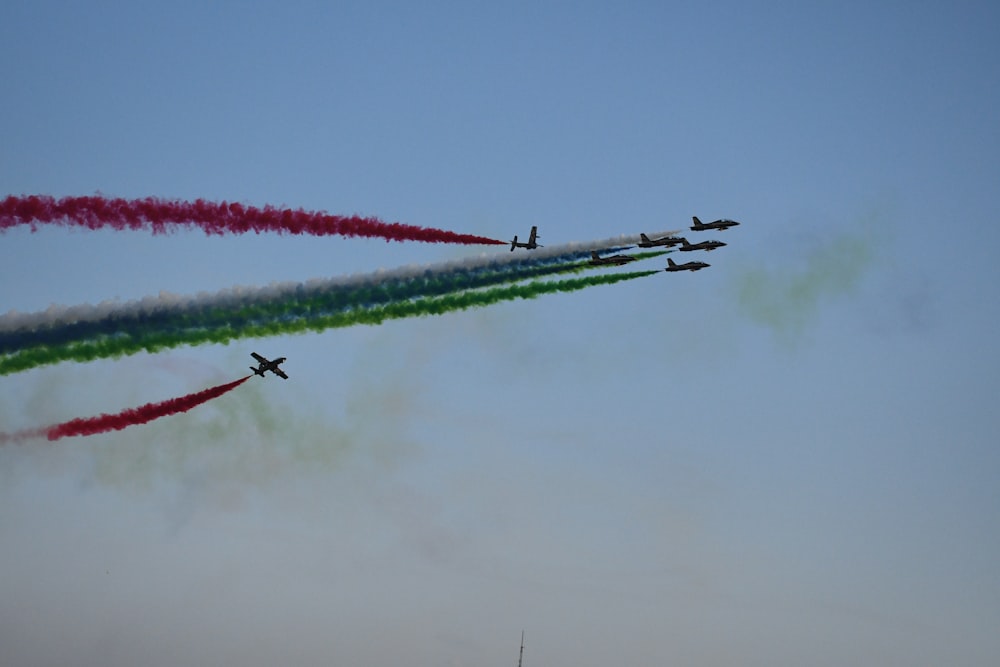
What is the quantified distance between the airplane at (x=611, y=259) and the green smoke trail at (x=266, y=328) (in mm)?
1014

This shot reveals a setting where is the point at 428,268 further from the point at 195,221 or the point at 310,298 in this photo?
the point at 195,221

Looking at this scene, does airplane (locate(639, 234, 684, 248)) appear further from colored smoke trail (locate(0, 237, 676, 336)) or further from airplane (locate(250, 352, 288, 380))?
airplane (locate(250, 352, 288, 380))

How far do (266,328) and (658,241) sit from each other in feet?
98.5

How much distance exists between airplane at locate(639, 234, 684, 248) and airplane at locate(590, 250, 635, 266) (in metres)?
1.33

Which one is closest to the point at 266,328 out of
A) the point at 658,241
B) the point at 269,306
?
the point at 269,306

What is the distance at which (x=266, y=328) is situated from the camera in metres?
87.4

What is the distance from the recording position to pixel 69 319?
82000 millimetres

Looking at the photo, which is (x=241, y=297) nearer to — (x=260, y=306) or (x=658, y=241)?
(x=260, y=306)

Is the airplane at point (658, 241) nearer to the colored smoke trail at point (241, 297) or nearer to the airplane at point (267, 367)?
the colored smoke trail at point (241, 297)

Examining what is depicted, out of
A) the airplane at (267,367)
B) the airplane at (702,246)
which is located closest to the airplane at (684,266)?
the airplane at (702,246)

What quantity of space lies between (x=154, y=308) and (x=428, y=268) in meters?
18.2

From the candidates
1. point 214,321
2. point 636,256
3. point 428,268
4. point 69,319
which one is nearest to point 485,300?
point 428,268

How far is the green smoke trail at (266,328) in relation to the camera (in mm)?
82000

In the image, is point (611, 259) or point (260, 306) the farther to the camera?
point (611, 259)
